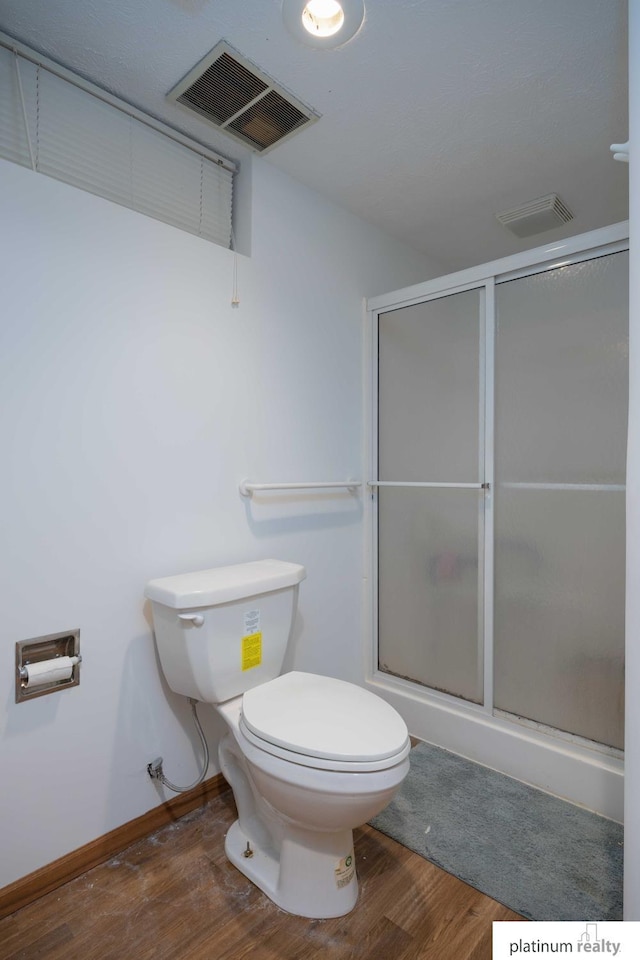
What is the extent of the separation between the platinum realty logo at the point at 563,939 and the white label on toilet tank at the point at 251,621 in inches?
37.6

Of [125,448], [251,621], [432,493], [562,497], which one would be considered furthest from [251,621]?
[562,497]

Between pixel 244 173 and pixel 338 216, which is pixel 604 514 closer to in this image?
pixel 338 216

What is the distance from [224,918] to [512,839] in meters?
0.88

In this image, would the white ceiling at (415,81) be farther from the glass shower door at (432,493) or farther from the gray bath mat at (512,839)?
the gray bath mat at (512,839)

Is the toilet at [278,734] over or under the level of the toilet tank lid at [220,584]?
under

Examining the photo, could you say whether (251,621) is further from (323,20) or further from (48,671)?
(323,20)

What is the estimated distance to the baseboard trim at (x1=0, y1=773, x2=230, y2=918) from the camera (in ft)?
4.33

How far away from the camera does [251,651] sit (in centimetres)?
155

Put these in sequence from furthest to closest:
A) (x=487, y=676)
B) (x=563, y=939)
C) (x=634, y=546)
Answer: (x=487, y=676), (x=563, y=939), (x=634, y=546)

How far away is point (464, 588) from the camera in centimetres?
205

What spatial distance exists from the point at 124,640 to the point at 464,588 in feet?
4.23

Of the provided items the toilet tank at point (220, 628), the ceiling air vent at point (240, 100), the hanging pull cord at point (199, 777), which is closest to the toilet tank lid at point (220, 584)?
the toilet tank at point (220, 628)

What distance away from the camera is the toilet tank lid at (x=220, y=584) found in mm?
1424

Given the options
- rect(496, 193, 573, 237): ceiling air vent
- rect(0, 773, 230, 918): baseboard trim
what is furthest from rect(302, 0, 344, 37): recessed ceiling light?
rect(0, 773, 230, 918): baseboard trim
